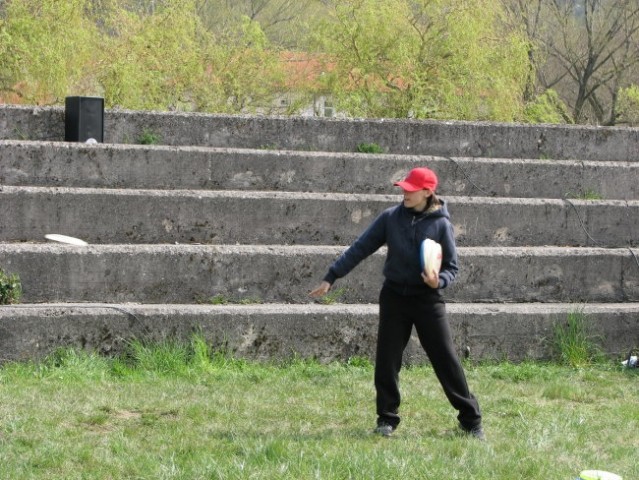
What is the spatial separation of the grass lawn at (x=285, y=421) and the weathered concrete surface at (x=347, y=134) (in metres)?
4.38

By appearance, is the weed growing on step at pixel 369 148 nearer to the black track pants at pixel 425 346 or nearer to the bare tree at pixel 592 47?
the black track pants at pixel 425 346

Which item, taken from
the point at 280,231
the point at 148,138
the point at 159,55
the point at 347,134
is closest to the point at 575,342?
the point at 280,231

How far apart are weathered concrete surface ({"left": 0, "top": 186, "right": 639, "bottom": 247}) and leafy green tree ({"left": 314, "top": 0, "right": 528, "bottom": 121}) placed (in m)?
9.85

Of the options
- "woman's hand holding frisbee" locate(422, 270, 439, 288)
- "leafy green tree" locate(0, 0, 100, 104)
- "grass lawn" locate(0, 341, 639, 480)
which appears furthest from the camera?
"leafy green tree" locate(0, 0, 100, 104)

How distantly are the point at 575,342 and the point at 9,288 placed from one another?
18.2 feet

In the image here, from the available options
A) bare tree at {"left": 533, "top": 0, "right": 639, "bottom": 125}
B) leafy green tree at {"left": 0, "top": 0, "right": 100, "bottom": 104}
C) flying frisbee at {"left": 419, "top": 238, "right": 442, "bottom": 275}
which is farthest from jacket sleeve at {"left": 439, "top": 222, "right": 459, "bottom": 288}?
bare tree at {"left": 533, "top": 0, "right": 639, "bottom": 125}

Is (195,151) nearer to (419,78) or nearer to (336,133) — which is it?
(336,133)

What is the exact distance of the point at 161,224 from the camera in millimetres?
11938

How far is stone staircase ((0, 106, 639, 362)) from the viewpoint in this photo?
34.9 feet

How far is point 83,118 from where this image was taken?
13.2 meters

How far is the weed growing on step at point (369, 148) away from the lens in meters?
14.6

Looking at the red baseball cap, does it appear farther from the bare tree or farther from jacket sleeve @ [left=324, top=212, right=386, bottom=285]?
the bare tree

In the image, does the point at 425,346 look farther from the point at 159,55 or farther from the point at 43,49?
the point at 159,55

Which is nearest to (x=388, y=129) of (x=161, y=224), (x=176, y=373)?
(x=161, y=224)
